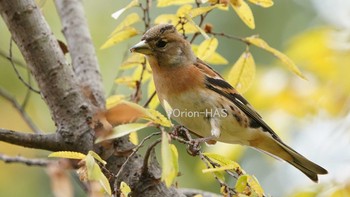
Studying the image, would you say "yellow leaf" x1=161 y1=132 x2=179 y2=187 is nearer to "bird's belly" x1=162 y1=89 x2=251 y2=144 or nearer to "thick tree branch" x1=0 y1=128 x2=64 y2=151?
"thick tree branch" x1=0 y1=128 x2=64 y2=151

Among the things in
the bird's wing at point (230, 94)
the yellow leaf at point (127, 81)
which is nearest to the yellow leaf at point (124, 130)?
the yellow leaf at point (127, 81)

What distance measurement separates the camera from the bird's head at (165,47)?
10.2 feet

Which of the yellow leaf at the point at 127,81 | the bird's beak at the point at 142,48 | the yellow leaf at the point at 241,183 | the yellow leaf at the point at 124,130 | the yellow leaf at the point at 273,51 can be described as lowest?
the yellow leaf at the point at 241,183

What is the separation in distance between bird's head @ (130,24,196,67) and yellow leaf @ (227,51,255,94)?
38cm

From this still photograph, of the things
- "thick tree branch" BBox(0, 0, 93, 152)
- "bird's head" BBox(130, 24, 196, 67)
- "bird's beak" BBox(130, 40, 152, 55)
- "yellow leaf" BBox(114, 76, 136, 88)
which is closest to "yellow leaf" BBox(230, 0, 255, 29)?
"bird's head" BBox(130, 24, 196, 67)

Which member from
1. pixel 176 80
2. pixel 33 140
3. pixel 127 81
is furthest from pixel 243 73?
pixel 33 140

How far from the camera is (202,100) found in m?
3.25

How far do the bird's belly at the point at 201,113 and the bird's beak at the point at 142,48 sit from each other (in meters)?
0.28

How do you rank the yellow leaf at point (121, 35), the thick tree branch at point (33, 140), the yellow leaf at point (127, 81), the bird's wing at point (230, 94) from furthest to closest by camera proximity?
the bird's wing at point (230, 94) → the yellow leaf at point (127, 81) → the yellow leaf at point (121, 35) → the thick tree branch at point (33, 140)

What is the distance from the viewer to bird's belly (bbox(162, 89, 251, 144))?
125 inches

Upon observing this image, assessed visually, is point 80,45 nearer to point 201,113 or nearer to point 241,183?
point 201,113

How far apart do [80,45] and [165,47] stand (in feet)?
1.69

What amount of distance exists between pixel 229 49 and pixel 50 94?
439cm

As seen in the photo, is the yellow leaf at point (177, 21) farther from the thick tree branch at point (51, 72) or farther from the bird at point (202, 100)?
the thick tree branch at point (51, 72)
